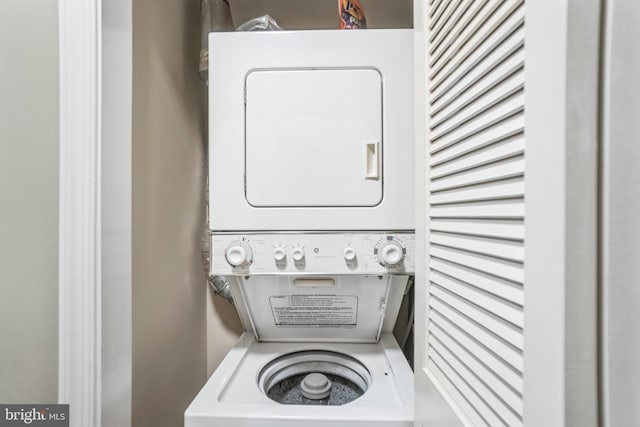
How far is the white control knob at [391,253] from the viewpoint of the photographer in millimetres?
1292

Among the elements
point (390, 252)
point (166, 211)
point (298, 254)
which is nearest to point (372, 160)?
point (390, 252)

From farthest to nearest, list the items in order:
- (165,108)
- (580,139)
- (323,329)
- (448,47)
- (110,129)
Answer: (323,329), (165,108), (110,129), (448,47), (580,139)

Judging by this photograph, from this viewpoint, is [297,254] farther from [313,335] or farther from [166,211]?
[166,211]

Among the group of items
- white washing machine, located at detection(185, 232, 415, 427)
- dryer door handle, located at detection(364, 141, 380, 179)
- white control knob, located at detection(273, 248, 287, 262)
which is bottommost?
white washing machine, located at detection(185, 232, 415, 427)

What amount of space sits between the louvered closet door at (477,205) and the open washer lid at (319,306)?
0.64 meters

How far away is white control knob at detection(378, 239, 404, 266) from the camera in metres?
1.29

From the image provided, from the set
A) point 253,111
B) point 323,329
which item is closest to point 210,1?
point 253,111

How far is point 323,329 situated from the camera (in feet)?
5.38

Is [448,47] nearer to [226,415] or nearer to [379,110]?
[379,110]

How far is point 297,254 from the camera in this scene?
4.33ft

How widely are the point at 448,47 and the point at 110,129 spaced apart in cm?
101

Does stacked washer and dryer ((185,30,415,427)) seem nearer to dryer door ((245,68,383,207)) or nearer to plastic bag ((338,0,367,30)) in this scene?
dryer door ((245,68,383,207))
